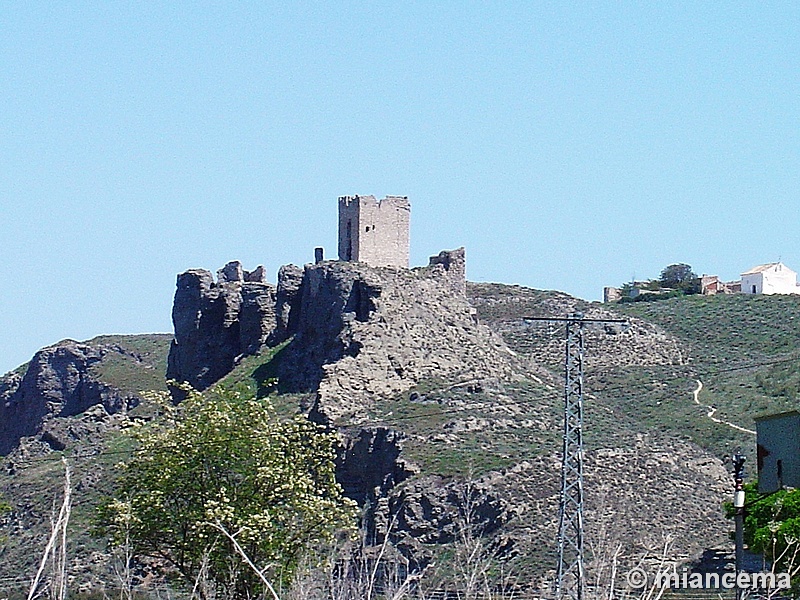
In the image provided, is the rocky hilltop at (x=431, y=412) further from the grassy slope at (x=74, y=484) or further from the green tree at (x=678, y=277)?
the green tree at (x=678, y=277)

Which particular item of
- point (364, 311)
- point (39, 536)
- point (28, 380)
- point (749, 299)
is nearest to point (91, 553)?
point (39, 536)

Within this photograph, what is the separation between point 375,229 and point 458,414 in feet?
36.1

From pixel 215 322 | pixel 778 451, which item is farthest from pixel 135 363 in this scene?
pixel 778 451

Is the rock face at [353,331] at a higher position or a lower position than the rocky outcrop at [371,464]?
higher

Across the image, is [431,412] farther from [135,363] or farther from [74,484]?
[135,363]

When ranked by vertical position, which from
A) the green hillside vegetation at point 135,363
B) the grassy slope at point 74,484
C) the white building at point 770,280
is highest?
the white building at point 770,280

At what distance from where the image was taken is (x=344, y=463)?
55.1m

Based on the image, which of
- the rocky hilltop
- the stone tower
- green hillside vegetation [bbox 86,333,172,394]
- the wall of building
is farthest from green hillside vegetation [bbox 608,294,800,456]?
green hillside vegetation [bbox 86,333,172,394]

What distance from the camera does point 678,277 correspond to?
114125 millimetres

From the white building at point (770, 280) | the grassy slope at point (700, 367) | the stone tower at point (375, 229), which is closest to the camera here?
the grassy slope at point (700, 367)

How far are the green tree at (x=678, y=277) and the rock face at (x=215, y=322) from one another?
144 ft

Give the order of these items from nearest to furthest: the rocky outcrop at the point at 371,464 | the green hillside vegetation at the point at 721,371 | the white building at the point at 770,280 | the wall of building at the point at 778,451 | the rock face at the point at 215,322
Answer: the wall of building at the point at 778,451
the rocky outcrop at the point at 371,464
the green hillside vegetation at the point at 721,371
the rock face at the point at 215,322
the white building at the point at 770,280

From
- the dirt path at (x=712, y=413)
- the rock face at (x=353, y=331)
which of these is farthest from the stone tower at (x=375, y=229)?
the dirt path at (x=712, y=413)

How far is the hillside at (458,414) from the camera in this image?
50.5 m
